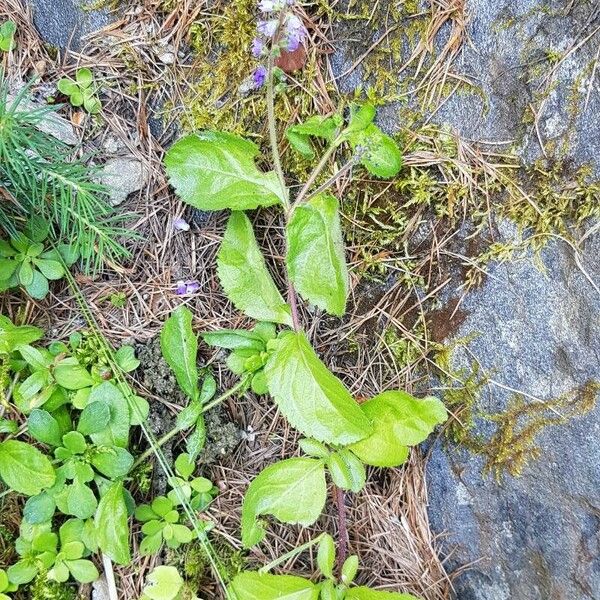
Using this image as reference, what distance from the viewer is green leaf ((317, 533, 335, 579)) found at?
5.32 ft

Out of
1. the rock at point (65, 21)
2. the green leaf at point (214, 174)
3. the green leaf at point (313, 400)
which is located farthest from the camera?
the rock at point (65, 21)

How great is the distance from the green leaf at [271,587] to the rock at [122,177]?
3.73ft

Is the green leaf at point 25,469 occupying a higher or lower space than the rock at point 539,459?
lower

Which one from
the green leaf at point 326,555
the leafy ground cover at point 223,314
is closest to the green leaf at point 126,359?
the leafy ground cover at point 223,314

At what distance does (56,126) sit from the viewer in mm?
1739

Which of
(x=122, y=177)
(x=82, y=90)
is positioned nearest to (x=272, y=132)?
(x=122, y=177)

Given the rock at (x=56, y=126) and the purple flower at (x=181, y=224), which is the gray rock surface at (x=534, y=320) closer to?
the purple flower at (x=181, y=224)

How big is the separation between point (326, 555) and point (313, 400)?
43 cm

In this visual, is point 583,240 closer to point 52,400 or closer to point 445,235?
point 445,235

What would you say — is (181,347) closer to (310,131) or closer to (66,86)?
(310,131)

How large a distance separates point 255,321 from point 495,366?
70 cm

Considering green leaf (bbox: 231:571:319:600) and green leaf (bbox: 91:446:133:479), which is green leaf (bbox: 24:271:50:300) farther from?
green leaf (bbox: 231:571:319:600)

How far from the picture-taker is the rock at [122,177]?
1.76 meters

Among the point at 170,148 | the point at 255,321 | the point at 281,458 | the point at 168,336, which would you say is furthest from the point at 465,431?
the point at 170,148
